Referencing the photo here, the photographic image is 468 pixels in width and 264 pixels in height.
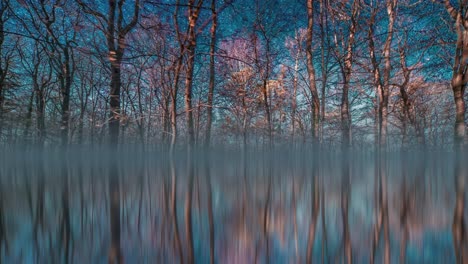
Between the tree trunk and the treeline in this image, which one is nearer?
the treeline

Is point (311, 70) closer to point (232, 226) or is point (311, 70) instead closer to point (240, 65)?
point (240, 65)

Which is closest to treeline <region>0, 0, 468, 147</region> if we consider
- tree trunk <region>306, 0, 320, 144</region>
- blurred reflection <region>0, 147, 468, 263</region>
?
tree trunk <region>306, 0, 320, 144</region>

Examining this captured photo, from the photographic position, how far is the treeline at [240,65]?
2334 mm

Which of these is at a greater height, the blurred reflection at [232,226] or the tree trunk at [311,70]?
the tree trunk at [311,70]

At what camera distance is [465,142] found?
295 centimetres

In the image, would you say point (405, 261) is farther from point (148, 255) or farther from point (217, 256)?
point (148, 255)

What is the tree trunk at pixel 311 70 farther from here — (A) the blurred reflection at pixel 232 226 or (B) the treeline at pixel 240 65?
(A) the blurred reflection at pixel 232 226

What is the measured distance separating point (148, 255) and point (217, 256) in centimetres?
12

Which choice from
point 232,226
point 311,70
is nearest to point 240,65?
point 311,70

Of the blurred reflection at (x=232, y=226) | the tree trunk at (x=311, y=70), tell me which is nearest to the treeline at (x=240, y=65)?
the tree trunk at (x=311, y=70)

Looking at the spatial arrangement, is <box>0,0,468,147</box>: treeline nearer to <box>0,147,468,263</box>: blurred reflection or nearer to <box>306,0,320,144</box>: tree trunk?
<box>306,0,320,144</box>: tree trunk

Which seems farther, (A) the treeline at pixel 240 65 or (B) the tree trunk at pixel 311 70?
(B) the tree trunk at pixel 311 70

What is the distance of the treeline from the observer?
2.33 meters

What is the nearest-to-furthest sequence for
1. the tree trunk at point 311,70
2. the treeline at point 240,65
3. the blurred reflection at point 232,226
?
the blurred reflection at point 232,226
the treeline at point 240,65
the tree trunk at point 311,70
